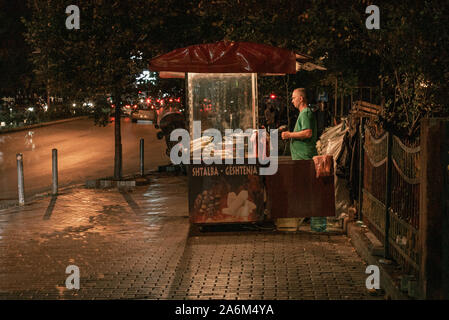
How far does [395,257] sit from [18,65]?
3864 cm

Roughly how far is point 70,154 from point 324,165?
14.6 m

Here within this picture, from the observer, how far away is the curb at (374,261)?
5.59m

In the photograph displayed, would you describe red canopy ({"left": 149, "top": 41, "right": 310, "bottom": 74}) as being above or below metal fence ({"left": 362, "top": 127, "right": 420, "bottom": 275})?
above

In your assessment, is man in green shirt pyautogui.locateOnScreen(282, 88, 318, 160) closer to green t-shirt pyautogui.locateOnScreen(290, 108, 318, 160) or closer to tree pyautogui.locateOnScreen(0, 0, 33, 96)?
green t-shirt pyautogui.locateOnScreen(290, 108, 318, 160)

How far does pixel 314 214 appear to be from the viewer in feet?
28.1

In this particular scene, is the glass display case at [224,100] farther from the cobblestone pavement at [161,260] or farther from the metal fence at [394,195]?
the metal fence at [394,195]

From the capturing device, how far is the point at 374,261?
6574mm

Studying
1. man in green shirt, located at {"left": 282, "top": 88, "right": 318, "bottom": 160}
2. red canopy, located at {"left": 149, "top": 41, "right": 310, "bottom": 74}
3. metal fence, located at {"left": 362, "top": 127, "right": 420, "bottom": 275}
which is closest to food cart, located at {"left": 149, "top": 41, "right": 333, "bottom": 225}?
red canopy, located at {"left": 149, "top": 41, "right": 310, "bottom": 74}

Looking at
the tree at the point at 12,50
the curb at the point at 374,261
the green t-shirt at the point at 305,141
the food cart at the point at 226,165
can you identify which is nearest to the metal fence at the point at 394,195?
the curb at the point at 374,261

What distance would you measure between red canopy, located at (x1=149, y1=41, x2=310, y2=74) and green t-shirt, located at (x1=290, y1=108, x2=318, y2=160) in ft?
2.56

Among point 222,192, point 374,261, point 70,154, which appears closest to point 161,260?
point 222,192

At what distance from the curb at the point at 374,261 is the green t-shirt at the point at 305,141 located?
118 centimetres

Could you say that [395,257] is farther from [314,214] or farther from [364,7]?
[364,7]

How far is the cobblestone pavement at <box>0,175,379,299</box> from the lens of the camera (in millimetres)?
6074
